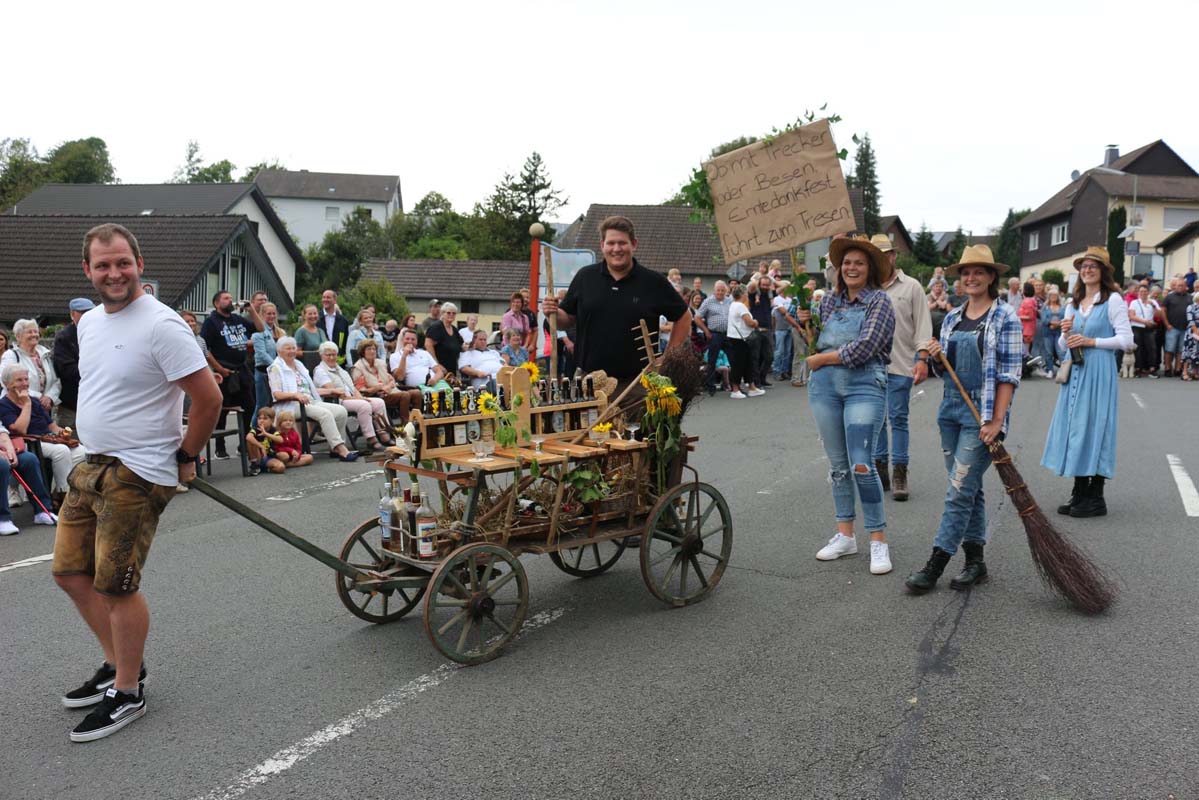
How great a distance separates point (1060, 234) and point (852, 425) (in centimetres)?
6857

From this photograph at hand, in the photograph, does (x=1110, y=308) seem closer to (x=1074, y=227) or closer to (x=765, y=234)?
(x=765, y=234)

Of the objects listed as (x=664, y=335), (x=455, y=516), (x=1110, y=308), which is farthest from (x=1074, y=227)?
(x=455, y=516)

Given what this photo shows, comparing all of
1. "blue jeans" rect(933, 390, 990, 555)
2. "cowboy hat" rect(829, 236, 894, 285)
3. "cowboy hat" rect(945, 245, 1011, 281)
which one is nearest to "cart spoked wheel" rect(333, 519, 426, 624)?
"blue jeans" rect(933, 390, 990, 555)

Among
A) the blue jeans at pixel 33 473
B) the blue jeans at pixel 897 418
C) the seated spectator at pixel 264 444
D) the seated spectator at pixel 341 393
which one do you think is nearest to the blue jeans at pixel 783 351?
the seated spectator at pixel 341 393

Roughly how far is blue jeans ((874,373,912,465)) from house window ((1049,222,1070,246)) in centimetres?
6401

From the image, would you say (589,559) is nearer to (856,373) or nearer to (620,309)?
(620,309)

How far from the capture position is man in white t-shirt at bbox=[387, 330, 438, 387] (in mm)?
14219

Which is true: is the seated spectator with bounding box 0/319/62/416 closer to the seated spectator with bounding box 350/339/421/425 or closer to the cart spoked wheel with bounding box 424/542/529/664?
the seated spectator with bounding box 350/339/421/425

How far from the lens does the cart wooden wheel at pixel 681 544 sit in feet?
18.8

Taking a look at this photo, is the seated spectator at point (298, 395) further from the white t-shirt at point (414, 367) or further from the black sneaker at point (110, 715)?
the black sneaker at point (110, 715)

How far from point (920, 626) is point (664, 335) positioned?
1268 cm

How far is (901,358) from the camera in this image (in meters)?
8.88

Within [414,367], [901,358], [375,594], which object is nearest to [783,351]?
[414,367]

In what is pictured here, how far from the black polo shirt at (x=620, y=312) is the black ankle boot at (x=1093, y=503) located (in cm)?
406
